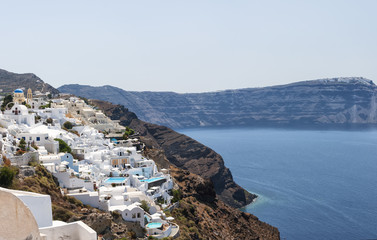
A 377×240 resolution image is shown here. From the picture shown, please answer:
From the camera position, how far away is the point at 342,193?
72375 millimetres

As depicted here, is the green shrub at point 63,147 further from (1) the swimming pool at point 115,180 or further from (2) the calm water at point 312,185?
(2) the calm water at point 312,185

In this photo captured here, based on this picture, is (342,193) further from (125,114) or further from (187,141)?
(125,114)

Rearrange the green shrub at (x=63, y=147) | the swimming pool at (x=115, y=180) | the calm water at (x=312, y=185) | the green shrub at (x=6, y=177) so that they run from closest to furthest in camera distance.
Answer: the green shrub at (x=6, y=177), the swimming pool at (x=115, y=180), the green shrub at (x=63, y=147), the calm water at (x=312, y=185)

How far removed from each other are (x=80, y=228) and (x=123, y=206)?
14827 millimetres

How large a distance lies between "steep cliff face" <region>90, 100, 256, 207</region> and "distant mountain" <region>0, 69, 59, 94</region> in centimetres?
1034

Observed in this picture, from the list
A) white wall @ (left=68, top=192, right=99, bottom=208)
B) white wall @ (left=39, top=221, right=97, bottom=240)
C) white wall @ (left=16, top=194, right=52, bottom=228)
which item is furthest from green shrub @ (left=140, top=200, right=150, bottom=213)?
white wall @ (left=39, top=221, right=97, bottom=240)

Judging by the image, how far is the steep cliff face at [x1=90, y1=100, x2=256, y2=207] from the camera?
71.6m

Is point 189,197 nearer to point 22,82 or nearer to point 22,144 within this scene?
point 22,144

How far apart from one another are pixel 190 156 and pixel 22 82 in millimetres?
37233

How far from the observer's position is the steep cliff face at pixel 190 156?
71.6m

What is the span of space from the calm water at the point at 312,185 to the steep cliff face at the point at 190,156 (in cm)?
398

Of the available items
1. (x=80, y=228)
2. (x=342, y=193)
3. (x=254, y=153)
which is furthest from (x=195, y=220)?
(x=254, y=153)

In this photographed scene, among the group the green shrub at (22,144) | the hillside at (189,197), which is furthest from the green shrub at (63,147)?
the hillside at (189,197)

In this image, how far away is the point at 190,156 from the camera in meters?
85.9
